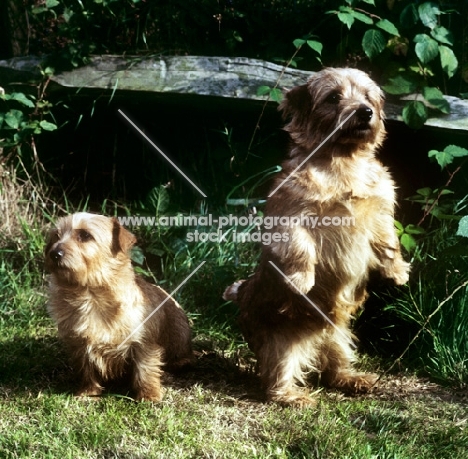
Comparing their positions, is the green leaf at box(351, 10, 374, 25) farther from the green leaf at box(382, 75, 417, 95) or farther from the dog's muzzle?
the dog's muzzle

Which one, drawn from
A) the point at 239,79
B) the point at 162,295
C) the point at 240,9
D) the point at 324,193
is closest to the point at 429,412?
the point at 324,193

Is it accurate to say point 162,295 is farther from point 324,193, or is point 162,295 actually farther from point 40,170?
point 40,170

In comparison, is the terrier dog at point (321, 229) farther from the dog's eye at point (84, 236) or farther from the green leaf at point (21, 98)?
the green leaf at point (21, 98)

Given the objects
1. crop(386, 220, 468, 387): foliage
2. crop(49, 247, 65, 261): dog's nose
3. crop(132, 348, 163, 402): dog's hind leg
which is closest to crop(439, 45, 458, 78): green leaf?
crop(386, 220, 468, 387): foliage

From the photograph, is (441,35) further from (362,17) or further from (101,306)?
(101,306)

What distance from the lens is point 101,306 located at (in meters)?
4.03

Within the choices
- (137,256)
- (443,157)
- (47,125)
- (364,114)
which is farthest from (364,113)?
(47,125)

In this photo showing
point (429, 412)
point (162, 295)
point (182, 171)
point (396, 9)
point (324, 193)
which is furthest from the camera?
point (182, 171)

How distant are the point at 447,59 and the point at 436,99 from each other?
27cm

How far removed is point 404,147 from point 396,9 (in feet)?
3.22

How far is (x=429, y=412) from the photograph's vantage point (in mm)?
4004

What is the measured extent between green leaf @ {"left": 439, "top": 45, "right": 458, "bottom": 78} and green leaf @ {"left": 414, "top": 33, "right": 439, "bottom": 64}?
77 mm

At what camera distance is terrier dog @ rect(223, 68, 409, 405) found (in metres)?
3.65

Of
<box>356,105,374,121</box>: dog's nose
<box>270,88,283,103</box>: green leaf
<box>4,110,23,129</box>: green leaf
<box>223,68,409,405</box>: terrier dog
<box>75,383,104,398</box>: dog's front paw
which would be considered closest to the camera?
<box>356,105,374,121</box>: dog's nose
